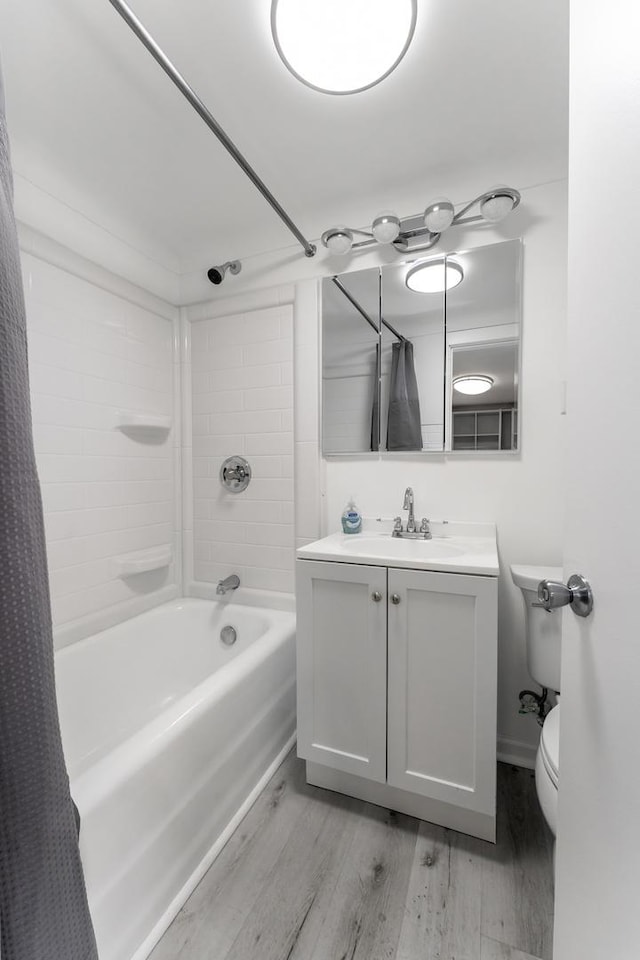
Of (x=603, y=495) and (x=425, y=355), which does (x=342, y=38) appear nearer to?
(x=425, y=355)

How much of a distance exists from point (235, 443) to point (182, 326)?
75 cm

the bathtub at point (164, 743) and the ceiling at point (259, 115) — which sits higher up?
the ceiling at point (259, 115)

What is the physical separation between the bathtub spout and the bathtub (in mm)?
89

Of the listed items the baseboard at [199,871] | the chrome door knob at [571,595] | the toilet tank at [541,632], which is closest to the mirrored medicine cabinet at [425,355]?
the toilet tank at [541,632]

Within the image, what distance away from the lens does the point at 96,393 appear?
1.80 m

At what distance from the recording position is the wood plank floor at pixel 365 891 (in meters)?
0.99

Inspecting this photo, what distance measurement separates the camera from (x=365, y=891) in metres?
1.12

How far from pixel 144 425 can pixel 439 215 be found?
5.17 ft

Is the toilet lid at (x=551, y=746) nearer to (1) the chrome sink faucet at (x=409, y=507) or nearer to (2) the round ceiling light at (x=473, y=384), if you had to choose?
(1) the chrome sink faucet at (x=409, y=507)

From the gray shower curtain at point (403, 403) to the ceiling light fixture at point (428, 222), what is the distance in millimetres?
422

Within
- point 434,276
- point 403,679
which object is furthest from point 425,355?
point 403,679

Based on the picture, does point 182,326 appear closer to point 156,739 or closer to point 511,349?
point 511,349

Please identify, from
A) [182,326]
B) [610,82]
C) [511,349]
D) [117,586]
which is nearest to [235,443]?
[182,326]

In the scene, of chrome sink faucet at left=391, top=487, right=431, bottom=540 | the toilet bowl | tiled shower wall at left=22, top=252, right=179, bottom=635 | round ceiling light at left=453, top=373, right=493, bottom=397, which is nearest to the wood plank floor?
the toilet bowl
